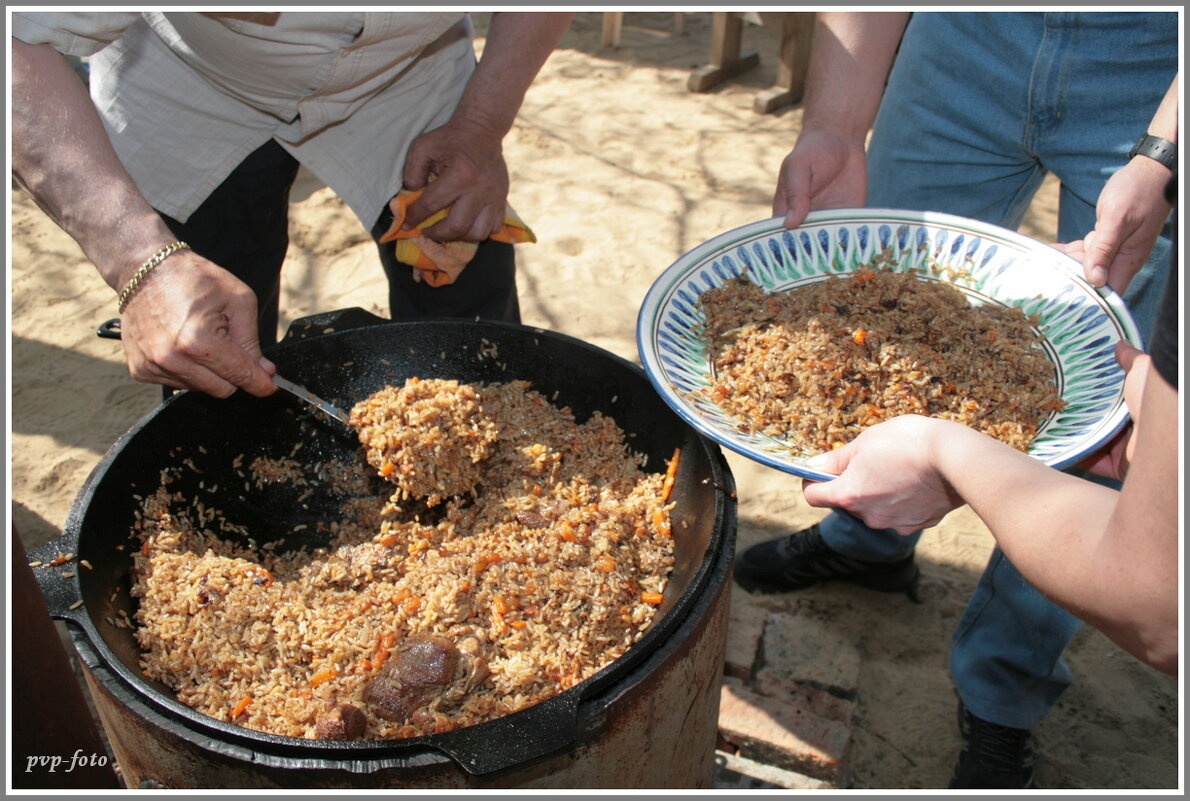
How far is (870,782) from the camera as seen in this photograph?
8.07ft

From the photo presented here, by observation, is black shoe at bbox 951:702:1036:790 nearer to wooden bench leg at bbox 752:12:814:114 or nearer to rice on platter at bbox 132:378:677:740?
rice on platter at bbox 132:378:677:740

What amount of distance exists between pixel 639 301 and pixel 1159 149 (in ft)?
8.51

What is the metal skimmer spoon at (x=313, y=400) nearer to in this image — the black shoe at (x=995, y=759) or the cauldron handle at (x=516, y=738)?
the cauldron handle at (x=516, y=738)

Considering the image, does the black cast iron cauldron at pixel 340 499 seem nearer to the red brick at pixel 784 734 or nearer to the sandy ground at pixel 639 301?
the red brick at pixel 784 734

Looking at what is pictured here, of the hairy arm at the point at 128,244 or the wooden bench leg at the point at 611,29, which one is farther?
the wooden bench leg at the point at 611,29

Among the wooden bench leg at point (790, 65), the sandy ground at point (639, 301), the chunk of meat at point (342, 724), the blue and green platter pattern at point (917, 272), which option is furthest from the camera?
the wooden bench leg at point (790, 65)

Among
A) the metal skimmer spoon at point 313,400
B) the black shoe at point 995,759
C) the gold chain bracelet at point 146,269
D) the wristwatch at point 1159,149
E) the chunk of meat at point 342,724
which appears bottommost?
the black shoe at point 995,759

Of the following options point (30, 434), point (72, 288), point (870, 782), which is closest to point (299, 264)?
point (72, 288)

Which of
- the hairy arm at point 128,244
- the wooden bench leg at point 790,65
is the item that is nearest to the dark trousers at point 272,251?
the hairy arm at point 128,244

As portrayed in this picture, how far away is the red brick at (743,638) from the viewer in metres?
2.57

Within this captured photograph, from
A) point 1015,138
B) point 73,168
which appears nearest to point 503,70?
point 73,168

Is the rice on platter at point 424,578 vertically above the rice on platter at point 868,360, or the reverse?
the rice on platter at point 868,360

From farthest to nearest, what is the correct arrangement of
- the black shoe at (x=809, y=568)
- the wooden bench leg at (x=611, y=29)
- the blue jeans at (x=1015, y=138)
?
1. the wooden bench leg at (x=611, y=29)
2. the black shoe at (x=809, y=568)
3. the blue jeans at (x=1015, y=138)

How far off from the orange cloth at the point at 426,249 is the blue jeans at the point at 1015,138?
47.2 inches
